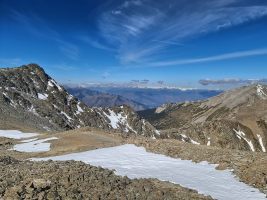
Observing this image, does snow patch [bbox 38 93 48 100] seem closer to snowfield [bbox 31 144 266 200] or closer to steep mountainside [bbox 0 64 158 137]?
steep mountainside [bbox 0 64 158 137]

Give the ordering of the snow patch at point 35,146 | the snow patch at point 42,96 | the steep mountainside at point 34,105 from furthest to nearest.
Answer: the snow patch at point 42,96 < the steep mountainside at point 34,105 < the snow patch at point 35,146

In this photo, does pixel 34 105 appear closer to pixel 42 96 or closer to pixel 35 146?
pixel 42 96

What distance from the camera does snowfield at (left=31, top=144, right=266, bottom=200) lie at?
2502 cm

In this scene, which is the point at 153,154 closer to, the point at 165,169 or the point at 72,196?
the point at 165,169

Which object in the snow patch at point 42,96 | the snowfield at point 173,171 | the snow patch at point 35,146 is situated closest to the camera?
the snowfield at point 173,171

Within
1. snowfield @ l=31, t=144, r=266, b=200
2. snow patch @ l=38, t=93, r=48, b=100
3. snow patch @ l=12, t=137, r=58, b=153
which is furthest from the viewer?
snow patch @ l=38, t=93, r=48, b=100

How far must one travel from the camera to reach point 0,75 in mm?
173750

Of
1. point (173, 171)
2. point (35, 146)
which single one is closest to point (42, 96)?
point (35, 146)

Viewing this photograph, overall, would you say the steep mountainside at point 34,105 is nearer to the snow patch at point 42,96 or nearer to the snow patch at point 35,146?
the snow patch at point 42,96

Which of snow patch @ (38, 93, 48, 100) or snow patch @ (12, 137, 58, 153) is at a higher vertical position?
snow patch @ (38, 93, 48, 100)

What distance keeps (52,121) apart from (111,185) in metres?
133

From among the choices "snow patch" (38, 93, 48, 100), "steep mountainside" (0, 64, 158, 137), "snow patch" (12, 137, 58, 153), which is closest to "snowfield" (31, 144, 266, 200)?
"snow patch" (12, 137, 58, 153)

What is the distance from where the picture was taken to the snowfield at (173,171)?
985 inches

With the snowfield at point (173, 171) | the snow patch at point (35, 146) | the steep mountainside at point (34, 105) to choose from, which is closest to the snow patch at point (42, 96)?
the steep mountainside at point (34, 105)
